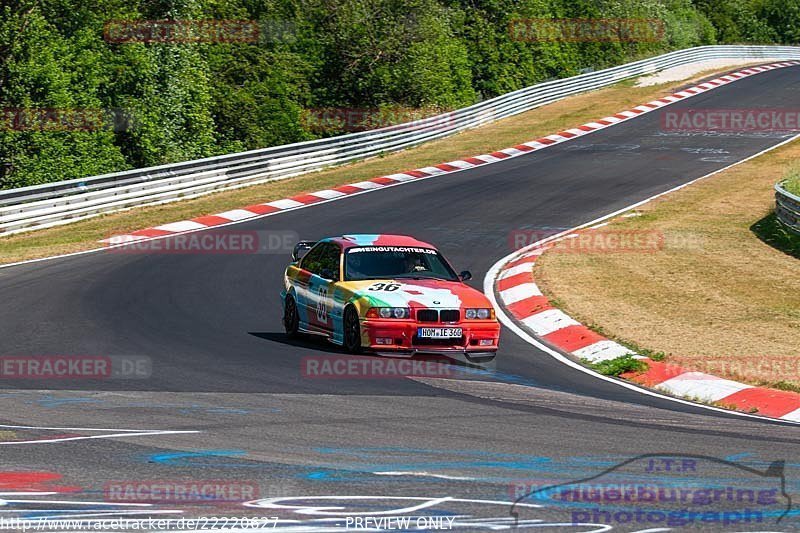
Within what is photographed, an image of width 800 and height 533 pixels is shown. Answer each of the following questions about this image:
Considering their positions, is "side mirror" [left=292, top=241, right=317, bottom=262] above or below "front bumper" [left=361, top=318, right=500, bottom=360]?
above

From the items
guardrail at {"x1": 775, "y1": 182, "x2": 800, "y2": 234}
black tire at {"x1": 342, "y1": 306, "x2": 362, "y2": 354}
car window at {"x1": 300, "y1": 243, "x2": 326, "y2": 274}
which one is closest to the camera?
black tire at {"x1": 342, "y1": 306, "x2": 362, "y2": 354}

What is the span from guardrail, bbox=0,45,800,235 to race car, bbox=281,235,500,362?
12.3 metres

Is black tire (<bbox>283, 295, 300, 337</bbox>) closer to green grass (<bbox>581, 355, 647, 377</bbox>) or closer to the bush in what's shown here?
green grass (<bbox>581, 355, 647, 377</bbox>)

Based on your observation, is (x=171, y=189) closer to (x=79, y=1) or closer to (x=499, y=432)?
(x=79, y=1)

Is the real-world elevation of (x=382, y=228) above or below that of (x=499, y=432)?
below

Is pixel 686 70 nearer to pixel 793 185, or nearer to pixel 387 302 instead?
pixel 793 185

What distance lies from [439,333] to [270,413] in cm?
383

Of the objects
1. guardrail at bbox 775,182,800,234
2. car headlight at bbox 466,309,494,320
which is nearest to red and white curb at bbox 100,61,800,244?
guardrail at bbox 775,182,800,234

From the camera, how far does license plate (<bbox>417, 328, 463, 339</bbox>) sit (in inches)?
502

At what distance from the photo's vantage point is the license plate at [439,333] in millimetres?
12750

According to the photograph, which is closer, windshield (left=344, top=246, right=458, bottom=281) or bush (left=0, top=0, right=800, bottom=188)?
windshield (left=344, top=246, right=458, bottom=281)

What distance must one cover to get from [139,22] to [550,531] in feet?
110

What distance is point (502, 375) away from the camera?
1215 cm

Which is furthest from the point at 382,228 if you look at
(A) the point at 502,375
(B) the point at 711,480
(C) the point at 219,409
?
(B) the point at 711,480
